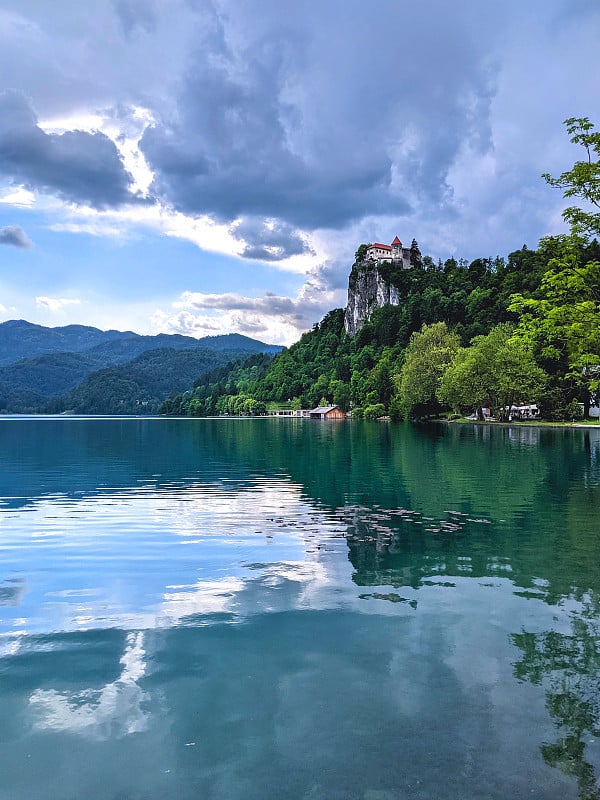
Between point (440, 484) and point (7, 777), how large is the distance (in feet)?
88.3

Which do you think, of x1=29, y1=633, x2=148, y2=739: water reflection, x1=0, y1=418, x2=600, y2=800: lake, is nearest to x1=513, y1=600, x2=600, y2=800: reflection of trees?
x1=0, y1=418, x2=600, y2=800: lake

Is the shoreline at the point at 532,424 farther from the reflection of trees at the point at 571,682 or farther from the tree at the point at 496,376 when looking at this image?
the reflection of trees at the point at 571,682

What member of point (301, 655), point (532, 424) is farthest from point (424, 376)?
point (301, 655)

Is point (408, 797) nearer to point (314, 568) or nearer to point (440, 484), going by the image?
point (314, 568)

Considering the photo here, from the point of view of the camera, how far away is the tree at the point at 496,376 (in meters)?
108

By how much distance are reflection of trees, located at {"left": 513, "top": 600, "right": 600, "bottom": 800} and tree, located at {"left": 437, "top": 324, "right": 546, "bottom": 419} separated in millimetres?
101430

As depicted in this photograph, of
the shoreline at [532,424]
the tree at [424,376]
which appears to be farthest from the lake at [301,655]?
the tree at [424,376]

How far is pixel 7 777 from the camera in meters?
6.40

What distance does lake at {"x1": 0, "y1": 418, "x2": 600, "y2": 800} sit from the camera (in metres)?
6.41

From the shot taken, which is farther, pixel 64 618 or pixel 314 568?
pixel 314 568

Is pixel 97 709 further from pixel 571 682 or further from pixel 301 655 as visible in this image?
pixel 571 682

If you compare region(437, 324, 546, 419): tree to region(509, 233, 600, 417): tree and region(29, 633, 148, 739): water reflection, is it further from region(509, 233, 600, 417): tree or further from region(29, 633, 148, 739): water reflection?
region(29, 633, 148, 739): water reflection

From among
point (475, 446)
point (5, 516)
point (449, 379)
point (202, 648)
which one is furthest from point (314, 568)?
point (449, 379)

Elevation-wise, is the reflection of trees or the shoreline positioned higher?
the reflection of trees
